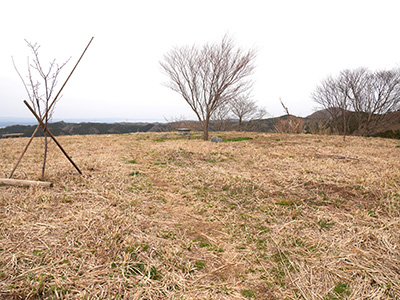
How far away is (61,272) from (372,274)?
2.36 meters

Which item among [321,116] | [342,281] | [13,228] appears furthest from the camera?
[321,116]

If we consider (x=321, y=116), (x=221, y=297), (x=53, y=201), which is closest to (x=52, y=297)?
(x=221, y=297)

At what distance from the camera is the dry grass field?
148cm

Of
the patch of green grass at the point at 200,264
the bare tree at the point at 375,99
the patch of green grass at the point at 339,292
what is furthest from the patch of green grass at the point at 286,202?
the bare tree at the point at 375,99

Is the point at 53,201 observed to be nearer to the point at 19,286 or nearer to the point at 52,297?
the point at 19,286

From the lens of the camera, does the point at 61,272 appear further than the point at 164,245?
No

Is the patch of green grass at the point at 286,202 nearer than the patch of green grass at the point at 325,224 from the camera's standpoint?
No

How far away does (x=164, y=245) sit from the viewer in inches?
76.7

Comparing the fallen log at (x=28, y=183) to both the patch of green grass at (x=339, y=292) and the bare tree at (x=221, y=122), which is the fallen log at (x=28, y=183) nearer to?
the patch of green grass at (x=339, y=292)

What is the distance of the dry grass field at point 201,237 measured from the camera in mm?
1476

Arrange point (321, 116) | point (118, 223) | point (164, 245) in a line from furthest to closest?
point (321, 116)
point (118, 223)
point (164, 245)

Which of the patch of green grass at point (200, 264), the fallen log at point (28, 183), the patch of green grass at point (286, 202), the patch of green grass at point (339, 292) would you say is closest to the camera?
the patch of green grass at point (339, 292)

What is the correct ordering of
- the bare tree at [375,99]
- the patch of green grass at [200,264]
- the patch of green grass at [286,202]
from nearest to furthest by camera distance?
the patch of green grass at [200,264] → the patch of green grass at [286,202] → the bare tree at [375,99]

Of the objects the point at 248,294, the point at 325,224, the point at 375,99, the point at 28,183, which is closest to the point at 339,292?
the point at 248,294
